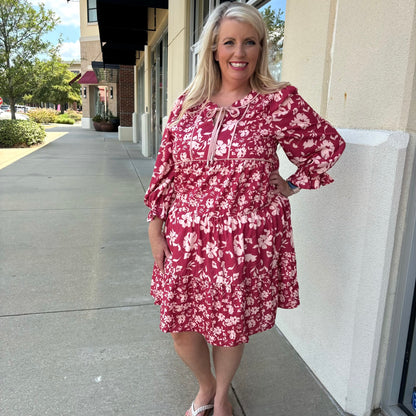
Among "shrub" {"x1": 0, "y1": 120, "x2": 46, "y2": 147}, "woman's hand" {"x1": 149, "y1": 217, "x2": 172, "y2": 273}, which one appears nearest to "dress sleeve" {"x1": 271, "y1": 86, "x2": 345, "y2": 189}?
"woman's hand" {"x1": 149, "y1": 217, "x2": 172, "y2": 273}

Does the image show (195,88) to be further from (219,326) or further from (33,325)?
(33,325)

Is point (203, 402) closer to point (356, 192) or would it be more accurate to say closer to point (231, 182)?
point (231, 182)

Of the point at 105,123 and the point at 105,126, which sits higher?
the point at 105,123

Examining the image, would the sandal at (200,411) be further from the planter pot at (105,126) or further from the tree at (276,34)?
the planter pot at (105,126)

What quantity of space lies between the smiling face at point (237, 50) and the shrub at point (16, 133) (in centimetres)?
1309

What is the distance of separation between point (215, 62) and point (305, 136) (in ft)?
1.67

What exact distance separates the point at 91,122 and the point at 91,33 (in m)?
5.54

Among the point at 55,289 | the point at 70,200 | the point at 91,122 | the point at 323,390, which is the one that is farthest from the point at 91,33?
the point at 323,390

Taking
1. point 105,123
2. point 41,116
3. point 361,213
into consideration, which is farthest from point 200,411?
point 41,116

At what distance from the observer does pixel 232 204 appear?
66.3 inches

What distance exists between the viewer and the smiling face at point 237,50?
5.46 ft

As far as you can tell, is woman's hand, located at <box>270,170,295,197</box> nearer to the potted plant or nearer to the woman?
the woman

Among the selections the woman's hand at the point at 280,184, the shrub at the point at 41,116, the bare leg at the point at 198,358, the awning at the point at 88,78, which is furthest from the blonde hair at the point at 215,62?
the shrub at the point at 41,116

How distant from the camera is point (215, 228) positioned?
1684mm
